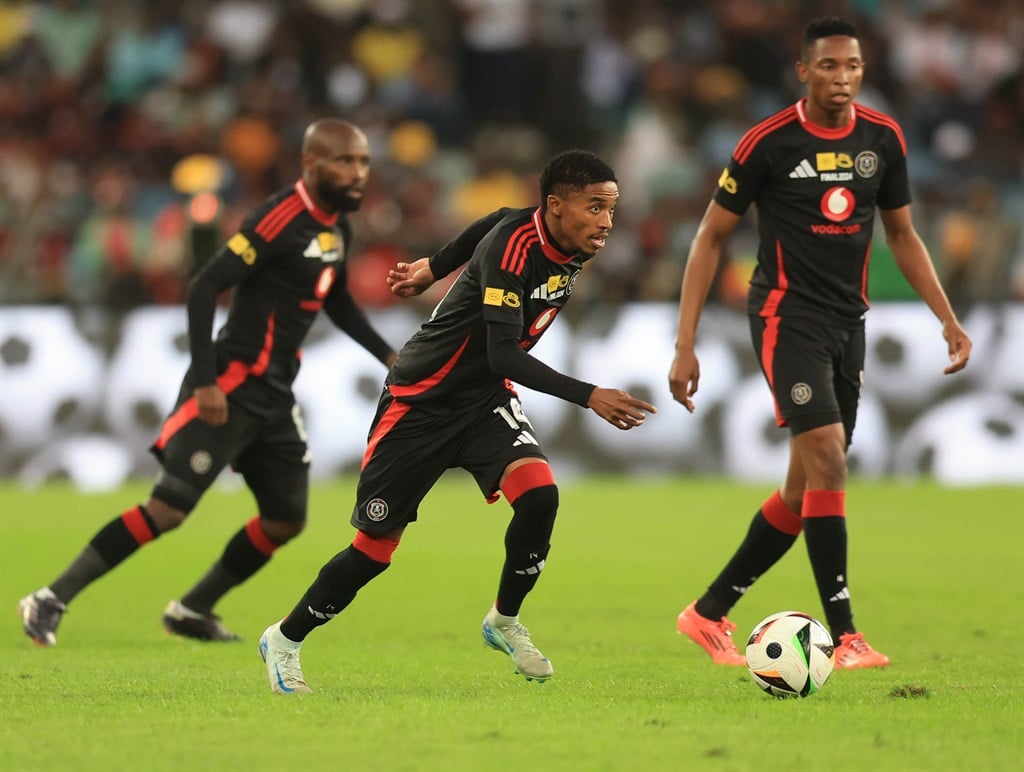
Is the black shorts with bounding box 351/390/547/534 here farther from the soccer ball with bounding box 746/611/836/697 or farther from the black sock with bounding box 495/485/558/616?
the soccer ball with bounding box 746/611/836/697

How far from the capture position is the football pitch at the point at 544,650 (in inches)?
211

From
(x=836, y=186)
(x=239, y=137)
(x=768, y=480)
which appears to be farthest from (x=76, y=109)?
(x=836, y=186)

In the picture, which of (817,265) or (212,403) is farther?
(212,403)

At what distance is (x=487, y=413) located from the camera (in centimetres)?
688

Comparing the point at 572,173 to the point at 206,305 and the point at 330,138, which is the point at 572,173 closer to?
the point at 330,138

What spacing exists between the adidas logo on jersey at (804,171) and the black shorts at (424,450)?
1776 millimetres

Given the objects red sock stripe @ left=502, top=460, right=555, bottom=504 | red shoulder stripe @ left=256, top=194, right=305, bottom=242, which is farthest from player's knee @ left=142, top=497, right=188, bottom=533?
red sock stripe @ left=502, top=460, right=555, bottom=504

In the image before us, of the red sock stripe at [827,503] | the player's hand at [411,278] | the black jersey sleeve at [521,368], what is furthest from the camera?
the red sock stripe at [827,503]

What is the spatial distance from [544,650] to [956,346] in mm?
2331

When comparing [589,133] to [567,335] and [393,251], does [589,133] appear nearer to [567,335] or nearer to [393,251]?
[393,251]

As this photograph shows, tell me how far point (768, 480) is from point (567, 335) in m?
2.31

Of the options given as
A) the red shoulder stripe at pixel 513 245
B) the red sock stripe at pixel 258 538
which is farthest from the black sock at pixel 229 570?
the red shoulder stripe at pixel 513 245

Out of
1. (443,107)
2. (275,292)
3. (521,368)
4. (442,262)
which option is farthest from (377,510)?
(443,107)

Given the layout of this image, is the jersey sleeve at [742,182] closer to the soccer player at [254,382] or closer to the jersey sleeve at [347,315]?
the soccer player at [254,382]
